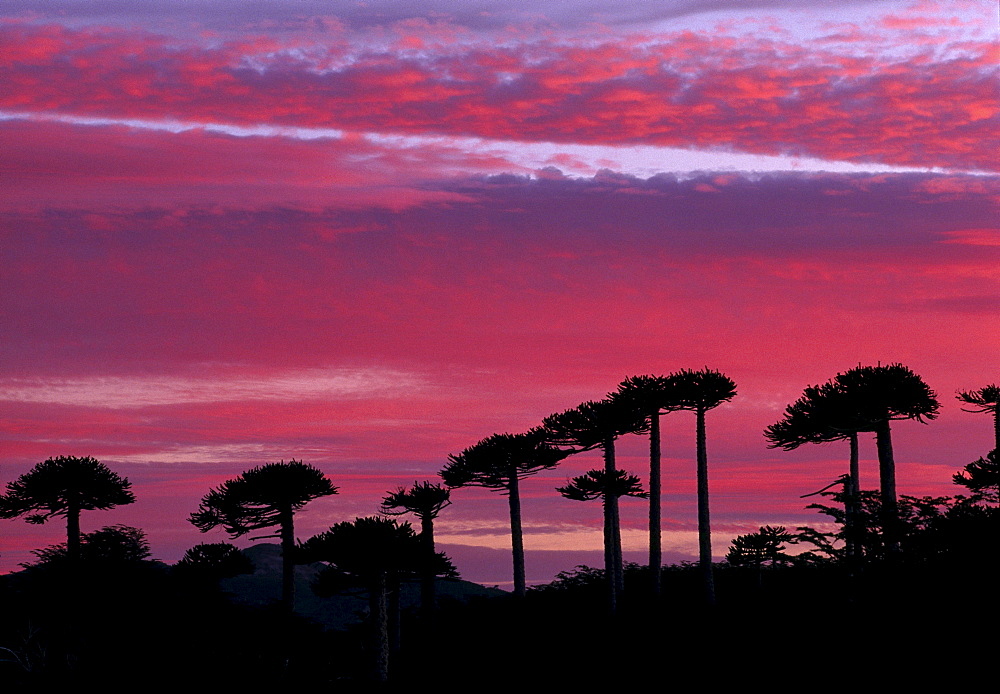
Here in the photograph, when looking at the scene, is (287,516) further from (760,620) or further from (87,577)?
(760,620)

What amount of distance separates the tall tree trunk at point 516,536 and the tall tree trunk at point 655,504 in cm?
772

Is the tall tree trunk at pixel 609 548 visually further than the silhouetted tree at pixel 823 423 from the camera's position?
Yes

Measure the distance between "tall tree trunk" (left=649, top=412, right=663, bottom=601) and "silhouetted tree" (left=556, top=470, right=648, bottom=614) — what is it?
1.46 metres

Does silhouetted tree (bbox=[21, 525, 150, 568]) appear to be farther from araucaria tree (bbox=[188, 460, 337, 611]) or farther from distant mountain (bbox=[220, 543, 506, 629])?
distant mountain (bbox=[220, 543, 506, 629])

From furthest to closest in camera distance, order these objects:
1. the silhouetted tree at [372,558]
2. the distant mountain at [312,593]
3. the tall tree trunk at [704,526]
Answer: the distant mountain at [312,593] → the tall tree trunk at [704,526] → the silhouetted tree at [372,558]

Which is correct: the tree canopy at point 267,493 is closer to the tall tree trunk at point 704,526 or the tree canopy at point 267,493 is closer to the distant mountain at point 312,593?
the tall tree trunk at point 704,526

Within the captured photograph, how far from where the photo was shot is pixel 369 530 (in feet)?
94.7

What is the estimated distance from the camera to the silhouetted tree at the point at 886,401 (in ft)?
109

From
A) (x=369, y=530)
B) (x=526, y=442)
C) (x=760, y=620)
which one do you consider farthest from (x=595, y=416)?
(x=369, y=530)

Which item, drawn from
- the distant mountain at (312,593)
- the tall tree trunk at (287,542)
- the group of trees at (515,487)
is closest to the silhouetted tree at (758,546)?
the group of trees at (515,487)

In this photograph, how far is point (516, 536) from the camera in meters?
46.2

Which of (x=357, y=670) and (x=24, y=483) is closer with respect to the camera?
(x=357, y=670)

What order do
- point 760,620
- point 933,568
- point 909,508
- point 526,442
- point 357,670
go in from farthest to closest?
point 526,442
point 357,670
point 760,620
point 909,508
point 933,568

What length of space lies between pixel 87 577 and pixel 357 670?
41.4 feet
